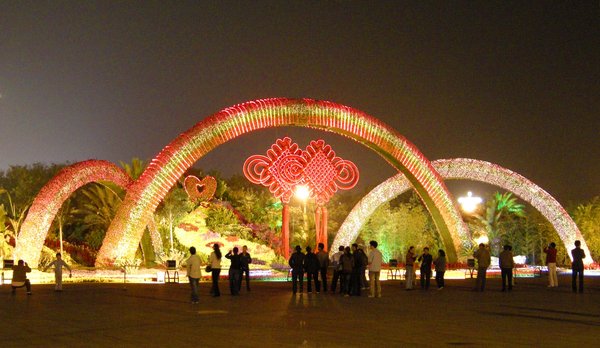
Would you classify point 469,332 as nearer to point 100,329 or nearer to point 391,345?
point 391,345

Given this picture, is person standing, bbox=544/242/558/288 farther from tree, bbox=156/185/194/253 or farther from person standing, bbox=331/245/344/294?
tree, bbox=156/185/194/253

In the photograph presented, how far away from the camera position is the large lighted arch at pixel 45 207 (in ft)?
84.6

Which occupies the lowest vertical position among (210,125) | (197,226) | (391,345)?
(391,345)

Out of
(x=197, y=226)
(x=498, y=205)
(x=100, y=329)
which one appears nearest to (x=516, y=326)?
(x=100, y=329)

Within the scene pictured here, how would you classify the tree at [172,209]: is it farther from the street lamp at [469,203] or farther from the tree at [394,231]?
the street lamp at [469,203]

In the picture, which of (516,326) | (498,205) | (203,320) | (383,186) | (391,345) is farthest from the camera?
(498,205)

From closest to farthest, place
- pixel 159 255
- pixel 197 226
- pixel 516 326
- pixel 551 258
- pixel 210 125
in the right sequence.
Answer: pixel 516 326, pixel 551 258, pixel 210 125, pixel 159 255, pixel 197 226

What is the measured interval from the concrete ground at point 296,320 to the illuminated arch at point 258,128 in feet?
24.0

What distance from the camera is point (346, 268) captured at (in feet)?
64.8

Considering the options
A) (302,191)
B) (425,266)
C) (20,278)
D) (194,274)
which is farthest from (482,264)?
(302,191)

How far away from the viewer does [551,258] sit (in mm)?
23453

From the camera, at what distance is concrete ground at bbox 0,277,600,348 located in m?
10.4

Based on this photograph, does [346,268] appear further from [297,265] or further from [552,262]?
[552,262]

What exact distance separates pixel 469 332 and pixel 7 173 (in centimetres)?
6162
